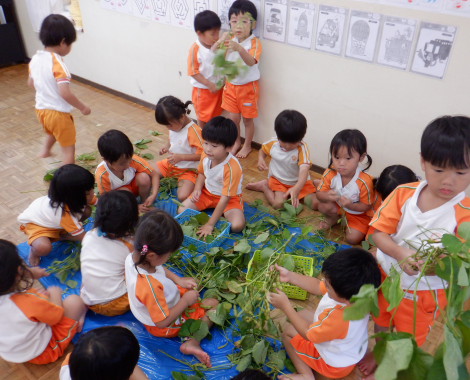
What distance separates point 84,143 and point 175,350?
2535mm

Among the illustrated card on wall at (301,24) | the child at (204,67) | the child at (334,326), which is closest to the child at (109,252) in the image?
the child at (334,326)

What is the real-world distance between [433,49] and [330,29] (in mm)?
749

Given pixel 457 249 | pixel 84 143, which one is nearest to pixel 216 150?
pixel 457 249

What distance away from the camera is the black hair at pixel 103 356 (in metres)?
1.32

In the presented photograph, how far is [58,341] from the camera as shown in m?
1.88

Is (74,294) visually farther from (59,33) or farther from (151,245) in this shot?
(59,33)

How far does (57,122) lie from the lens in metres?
3.06

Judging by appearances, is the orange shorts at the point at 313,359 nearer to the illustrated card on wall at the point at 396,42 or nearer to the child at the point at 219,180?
the child at the point at 219,180

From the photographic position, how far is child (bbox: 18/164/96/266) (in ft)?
7.21

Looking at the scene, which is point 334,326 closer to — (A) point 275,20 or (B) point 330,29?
(B) point 330,29

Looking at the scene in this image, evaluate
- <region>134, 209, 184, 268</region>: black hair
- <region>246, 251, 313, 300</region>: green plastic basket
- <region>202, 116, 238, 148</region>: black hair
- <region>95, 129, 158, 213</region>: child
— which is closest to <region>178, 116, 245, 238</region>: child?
<region>202, 116, 238, 148</region>: black hair

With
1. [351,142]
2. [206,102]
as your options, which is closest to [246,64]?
[206,102]

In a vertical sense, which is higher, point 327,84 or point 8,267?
point 327,84

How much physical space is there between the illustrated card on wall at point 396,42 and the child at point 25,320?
257 centimetres
